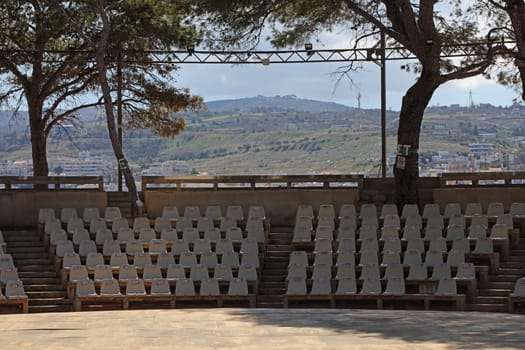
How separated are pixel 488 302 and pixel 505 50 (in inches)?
291

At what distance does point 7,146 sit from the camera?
43.5 metres

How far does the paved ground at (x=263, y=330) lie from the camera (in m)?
11.4

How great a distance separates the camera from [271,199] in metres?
23.0

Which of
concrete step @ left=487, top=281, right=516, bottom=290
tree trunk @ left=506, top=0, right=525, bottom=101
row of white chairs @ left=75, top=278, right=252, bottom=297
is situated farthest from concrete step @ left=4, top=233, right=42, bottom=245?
tree trunk @ left=506, top=0, right=525, bottom=101

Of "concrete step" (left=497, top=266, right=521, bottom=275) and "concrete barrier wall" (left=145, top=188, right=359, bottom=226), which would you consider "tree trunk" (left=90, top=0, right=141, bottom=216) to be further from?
"concrete step" (left=497, top=266, right=521, bottom=275)

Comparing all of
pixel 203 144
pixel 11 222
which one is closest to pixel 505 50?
pixel 11 222

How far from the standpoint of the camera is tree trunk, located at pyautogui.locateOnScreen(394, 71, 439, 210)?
76.1ft

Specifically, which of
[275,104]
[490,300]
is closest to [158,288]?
[490,300]

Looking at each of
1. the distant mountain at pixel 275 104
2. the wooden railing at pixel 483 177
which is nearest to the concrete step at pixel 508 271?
the wooden railing at pixel 483 177

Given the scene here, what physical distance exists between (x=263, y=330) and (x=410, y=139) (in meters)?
11.7

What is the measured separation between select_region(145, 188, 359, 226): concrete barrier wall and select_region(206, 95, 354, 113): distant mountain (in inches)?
1560

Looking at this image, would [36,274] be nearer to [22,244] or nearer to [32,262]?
[32,262]

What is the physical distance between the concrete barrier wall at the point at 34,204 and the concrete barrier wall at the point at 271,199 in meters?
1.48

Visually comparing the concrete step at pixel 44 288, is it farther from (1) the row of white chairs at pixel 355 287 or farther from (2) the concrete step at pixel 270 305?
(1) the row of white chairs at pixel 355 287
